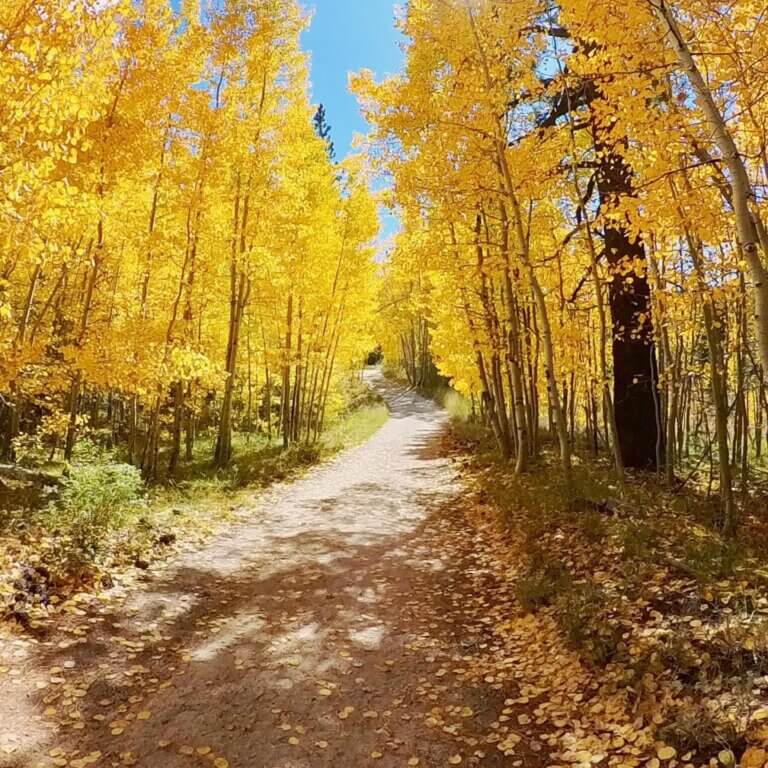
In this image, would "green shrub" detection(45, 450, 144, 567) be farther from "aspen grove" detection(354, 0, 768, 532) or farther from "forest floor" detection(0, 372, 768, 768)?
"aspen grove" detection(354, 0, 768, 532)

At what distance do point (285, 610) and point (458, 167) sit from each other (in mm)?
7652

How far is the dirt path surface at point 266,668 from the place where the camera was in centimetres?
379

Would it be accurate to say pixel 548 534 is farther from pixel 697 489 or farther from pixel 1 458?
pixel 1 458

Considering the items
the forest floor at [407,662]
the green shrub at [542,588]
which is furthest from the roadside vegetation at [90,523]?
the green shrub at [542,588]

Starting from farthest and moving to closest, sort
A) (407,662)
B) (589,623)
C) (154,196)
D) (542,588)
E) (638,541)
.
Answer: (154,196) → (638,541) → (542,588) → (407,662) → (589,623)

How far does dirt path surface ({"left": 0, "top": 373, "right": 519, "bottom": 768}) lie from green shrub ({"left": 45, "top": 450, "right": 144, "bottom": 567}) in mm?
799

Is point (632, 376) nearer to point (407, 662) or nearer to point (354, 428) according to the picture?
point (407, 662)

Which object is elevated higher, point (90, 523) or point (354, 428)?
point (90, 523)

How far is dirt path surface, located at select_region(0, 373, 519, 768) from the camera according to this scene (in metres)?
3.79

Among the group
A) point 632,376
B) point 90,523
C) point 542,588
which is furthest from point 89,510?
point 632,376

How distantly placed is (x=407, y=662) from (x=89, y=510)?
4.25 metres

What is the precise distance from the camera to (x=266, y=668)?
4762mm

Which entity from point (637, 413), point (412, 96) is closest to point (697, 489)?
point (637, 413)

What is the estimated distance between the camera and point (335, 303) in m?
Answer: 18.3
